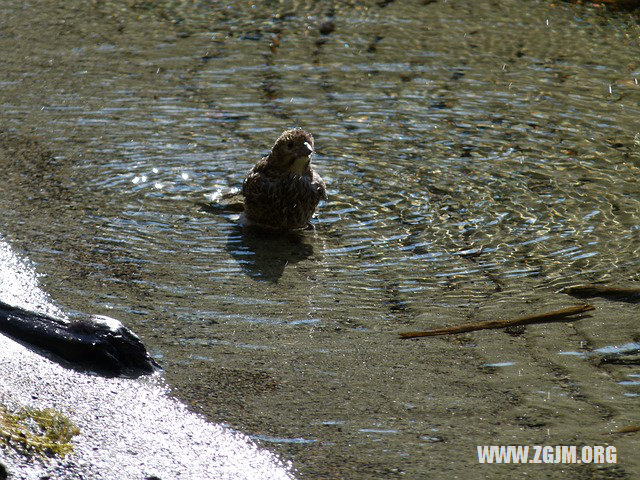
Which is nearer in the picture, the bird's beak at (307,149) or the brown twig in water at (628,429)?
the brown twig in water at (628,429)

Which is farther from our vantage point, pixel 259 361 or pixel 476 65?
pixel 476 65

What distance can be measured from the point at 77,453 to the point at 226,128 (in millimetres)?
5594

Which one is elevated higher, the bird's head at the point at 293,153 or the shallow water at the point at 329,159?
the bird's head at the point at 293,153

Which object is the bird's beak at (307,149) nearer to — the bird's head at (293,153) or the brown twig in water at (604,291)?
the bird's head at (293,153)

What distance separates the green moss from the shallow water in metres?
0.80

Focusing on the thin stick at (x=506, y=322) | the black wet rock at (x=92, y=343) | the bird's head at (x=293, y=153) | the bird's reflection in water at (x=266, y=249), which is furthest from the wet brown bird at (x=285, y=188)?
the black wet rock at (x=92, y=343)

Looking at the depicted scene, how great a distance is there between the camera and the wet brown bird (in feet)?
25.9

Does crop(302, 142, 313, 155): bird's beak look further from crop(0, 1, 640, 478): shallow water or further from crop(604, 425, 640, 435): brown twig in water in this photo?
crop(604, 425, 640, 435): brown twig in water

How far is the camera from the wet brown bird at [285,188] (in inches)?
311

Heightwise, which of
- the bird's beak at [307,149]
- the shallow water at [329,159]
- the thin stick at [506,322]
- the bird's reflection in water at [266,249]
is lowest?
the bird's reflection in water at [266,249]

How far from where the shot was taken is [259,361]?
5621 mm

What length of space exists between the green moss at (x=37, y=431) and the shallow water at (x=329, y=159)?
0.80 meters

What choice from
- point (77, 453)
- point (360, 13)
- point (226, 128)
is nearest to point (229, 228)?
point (226, 128)

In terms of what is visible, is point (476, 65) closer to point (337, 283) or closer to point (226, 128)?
point (226, 128)
